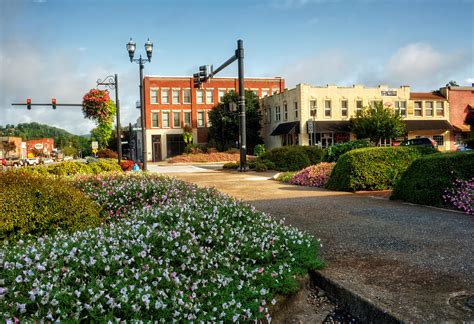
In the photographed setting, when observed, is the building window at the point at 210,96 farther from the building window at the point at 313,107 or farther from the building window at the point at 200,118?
the building window at the point at 313,107

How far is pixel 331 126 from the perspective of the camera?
4662 cm

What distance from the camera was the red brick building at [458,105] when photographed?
5044 centimetres

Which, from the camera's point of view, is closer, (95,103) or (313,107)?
(95,103)

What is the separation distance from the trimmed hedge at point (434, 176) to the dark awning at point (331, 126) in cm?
3602

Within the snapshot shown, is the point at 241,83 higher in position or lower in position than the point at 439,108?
lower

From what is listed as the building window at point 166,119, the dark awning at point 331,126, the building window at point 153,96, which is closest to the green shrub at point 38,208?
the dark awning at point 331,126

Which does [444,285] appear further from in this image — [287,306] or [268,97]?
[268,97]

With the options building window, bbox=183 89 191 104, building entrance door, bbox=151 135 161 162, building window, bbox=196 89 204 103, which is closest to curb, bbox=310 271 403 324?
building entrance door, bbox=151 135 161 162

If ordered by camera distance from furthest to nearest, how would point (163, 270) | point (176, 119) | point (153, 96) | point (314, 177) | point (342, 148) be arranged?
1. point (176, 119)
2. point (153, 96)
3. point (342, 148)
4. point (314, 177)
5. point (163, 270)

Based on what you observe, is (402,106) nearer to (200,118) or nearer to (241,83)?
(200,118)

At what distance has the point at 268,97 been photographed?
56.2 metres

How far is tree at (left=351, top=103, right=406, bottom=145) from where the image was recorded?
42.6m

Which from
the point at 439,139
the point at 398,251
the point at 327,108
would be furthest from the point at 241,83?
the point at 439,139

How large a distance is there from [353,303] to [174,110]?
188 feet
